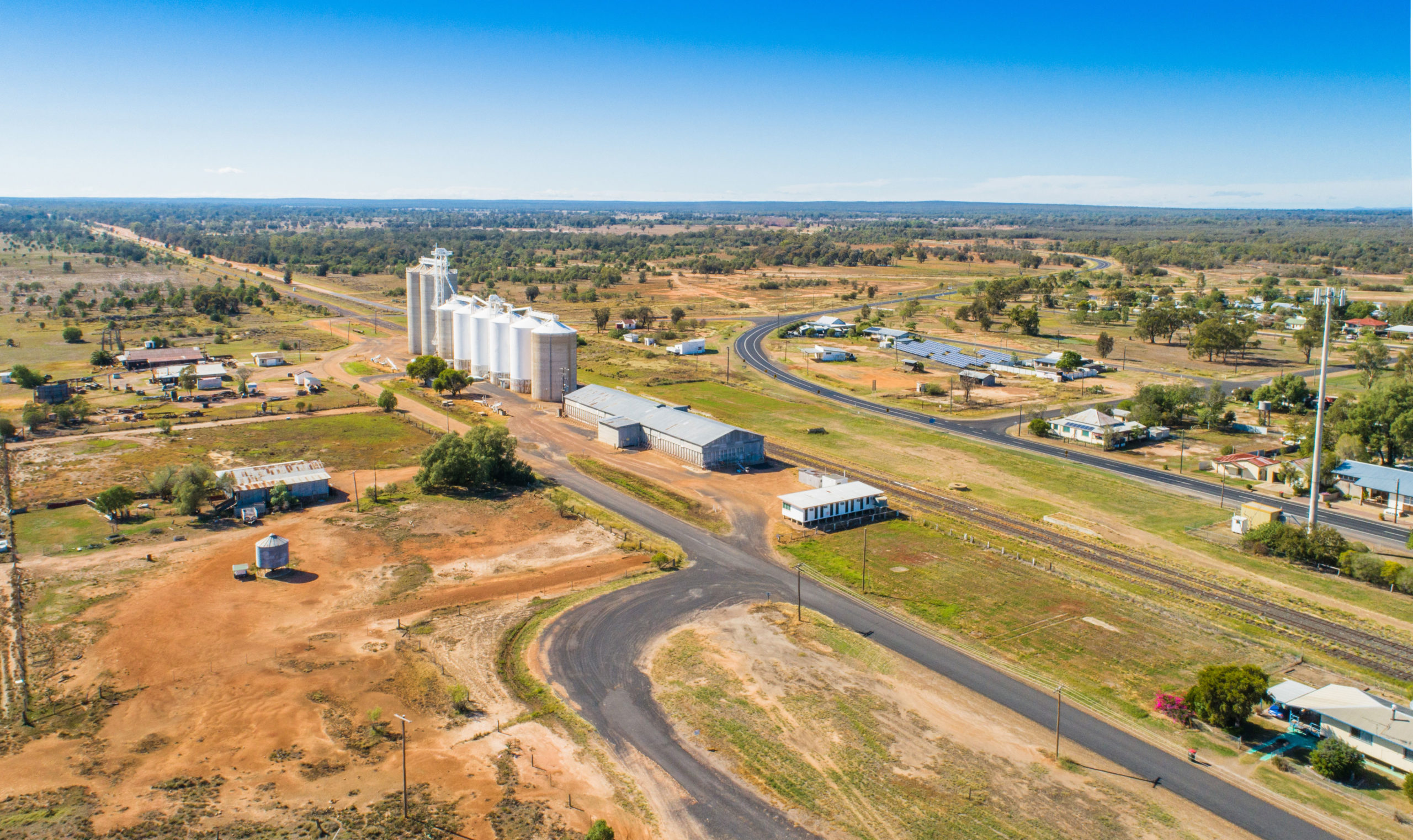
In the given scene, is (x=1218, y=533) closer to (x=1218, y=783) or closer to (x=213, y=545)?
(x=1218, y=783)

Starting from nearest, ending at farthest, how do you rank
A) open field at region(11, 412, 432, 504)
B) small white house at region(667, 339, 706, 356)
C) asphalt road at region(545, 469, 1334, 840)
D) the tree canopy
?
asphalt road at region(545, 469, 1334, 840) → the tree canopy → open field at region(11, 412, 432, 504) → small white house at region(667, 339, 706, 356)

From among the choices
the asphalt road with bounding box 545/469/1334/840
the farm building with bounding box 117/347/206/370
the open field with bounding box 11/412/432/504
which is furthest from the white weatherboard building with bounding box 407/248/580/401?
the asphalt road with bounding box 545/469/1334/840

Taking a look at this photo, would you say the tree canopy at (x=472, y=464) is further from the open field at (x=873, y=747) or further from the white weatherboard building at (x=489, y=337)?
the open field at (x=873, y=747)

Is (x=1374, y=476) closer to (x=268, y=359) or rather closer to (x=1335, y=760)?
(x=1335, y=760)

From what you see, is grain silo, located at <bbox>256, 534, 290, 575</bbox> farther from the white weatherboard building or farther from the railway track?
the white weatherboard building

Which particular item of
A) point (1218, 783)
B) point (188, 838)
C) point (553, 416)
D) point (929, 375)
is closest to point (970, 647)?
point (1218, 783)

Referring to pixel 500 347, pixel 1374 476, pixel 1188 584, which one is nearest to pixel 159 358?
pixel 500 347
